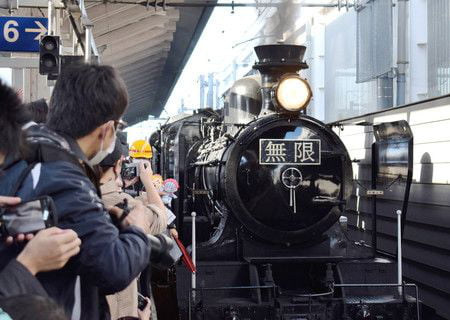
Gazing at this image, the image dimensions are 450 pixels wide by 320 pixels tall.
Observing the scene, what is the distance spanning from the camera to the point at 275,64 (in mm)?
6469

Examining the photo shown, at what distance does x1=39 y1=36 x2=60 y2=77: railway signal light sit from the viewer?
834 cm

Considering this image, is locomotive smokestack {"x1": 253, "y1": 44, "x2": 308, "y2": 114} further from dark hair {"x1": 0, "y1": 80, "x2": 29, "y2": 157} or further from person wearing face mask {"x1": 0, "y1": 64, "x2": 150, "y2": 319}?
dark hair {"x1": 0, "y1": 80, "x2": 29, "y2": 157}

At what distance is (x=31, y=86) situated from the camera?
12.9 m

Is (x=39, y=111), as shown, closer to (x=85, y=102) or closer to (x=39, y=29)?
(x=85, y=102)

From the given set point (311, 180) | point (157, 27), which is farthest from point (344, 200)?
point (157, 27)

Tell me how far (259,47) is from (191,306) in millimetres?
2541

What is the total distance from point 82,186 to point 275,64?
4624 mm

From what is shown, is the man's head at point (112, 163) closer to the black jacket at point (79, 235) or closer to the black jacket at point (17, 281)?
the black jacket at point (79, 235)

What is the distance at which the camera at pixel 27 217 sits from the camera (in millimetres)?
1798

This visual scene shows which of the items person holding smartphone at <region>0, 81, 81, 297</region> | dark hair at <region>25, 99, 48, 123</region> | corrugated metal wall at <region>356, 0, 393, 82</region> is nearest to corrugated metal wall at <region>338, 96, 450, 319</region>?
corrugated metal wall at <region>356, 0, 393, 82</region>

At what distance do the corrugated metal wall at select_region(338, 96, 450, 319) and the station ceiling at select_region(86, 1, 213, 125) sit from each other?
608cm

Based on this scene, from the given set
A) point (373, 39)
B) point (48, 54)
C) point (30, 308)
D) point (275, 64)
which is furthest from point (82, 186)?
point (373, 39)

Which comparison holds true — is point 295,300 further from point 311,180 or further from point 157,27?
point 157,27

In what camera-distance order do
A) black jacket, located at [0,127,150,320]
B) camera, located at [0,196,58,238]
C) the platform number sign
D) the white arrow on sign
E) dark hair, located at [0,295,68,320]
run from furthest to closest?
1. the white arrow on sign
2. the platform number sign
3. black jacket, located at [0,127,150,320]
4. camera, located at [0,196,58,238]
5. dark hair, located at [0,295,68,320]
